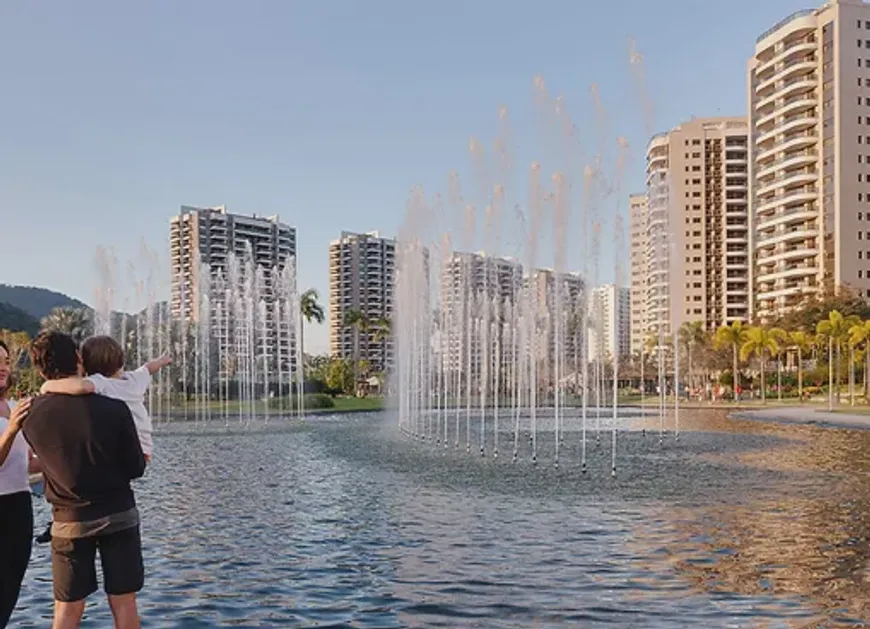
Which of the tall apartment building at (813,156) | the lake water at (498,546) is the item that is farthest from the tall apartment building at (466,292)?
the tall apartment building at (813,156)

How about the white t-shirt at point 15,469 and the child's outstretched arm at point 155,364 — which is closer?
the white t-shirt at point 15,469

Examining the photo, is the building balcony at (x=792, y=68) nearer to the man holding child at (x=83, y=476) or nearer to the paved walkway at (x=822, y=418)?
the paved walkway at (x=822, y=418)

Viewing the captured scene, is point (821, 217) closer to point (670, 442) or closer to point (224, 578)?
point (670, 442)

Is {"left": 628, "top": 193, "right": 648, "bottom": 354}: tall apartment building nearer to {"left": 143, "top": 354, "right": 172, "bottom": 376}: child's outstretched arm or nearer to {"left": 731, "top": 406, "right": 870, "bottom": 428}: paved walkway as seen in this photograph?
{"left": 731, "top": 406, "right": 870, "bottom": 428}: paved walkway

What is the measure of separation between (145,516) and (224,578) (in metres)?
5.06

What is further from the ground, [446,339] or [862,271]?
[862,271]

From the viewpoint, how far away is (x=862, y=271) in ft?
351

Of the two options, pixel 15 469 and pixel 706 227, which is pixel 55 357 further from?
pixel 706 227

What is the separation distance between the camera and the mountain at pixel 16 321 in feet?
319

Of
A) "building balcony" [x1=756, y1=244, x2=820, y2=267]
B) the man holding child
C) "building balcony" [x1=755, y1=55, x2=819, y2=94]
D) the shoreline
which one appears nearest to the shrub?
the shoreline

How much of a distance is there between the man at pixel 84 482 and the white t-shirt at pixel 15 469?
0.96 ft

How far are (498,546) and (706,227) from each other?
481 feet

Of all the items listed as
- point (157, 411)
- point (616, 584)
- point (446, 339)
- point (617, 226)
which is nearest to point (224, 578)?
point (616, 584)

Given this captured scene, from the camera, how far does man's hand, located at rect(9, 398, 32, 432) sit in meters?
5.21
